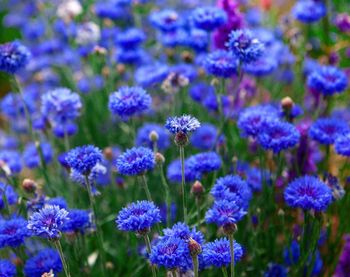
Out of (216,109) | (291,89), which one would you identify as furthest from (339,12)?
(216,109)

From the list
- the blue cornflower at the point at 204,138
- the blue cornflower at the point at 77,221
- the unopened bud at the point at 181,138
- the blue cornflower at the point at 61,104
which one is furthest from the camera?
the blue cornflower at the point at 204,138

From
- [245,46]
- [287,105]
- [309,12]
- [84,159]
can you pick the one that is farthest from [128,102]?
[309,12]

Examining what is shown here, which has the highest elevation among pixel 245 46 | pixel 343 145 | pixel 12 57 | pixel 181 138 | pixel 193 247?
pixel 12 57

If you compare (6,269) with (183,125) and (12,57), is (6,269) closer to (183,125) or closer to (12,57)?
(183,125)

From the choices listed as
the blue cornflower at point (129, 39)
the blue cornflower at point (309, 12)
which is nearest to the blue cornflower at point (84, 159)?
the blue cornflower at point (129, 39)

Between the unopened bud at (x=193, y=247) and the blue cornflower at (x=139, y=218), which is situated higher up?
the blue cornflower at (x=139, y=218)

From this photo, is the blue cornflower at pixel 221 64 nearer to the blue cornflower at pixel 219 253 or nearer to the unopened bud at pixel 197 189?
the unopened bud at pixel 197 189

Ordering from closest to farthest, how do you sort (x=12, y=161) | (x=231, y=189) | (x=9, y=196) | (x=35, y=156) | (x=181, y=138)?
(x=181, y=138), (x=231, y=189), (x=9, y=196), (x=12, y=161), (x=35, y=156)

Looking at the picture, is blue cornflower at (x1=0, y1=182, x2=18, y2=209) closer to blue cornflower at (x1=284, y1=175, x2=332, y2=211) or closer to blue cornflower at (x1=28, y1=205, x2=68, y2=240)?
blue cornflower at (x1=28, y1=205, x2=68, y2=240)
